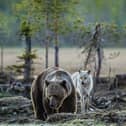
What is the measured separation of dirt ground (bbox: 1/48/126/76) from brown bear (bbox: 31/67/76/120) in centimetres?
1338

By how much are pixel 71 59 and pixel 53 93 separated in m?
22.3

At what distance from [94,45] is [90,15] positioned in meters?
9.59

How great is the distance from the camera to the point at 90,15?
2805cm

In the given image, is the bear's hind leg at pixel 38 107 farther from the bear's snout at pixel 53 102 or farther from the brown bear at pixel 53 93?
the bear's snout at pixel 53 102

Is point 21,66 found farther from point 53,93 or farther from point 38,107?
point 53,93

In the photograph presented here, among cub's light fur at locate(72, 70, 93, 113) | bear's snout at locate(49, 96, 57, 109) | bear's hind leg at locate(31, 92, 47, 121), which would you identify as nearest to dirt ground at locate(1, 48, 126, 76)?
cub's light fur at locate(72, 70, 93, 113)

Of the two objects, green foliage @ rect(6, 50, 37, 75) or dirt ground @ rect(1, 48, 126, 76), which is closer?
green foliage @ rect(6, 50, 37, 75)

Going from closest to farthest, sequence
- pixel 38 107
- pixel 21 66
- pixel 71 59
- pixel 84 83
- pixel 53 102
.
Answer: pixel 53 102
pixel 38 107
pixel 84 83
pixel 21 66
pixel 71 59

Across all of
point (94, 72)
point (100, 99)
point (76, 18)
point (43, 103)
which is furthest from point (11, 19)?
point (43, 103)

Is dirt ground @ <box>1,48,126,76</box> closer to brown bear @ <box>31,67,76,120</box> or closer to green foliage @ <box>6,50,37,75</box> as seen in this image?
green foliage @ <box>6,50,37,75</box>

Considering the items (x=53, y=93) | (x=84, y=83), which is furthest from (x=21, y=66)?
(x=53, y=93)

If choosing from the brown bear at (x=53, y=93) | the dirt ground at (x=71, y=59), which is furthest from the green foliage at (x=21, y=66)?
the brown bear at (x=53, y=93)

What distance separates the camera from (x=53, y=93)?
32.2 ft

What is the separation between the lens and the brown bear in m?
9.83
